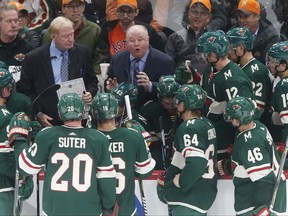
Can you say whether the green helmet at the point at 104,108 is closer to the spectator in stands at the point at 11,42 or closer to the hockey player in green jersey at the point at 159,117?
the hockey player in green jersey at the point at 159,117

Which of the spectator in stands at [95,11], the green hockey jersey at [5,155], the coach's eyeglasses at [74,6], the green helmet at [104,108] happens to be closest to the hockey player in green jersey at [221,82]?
the green helmet at [104,108]

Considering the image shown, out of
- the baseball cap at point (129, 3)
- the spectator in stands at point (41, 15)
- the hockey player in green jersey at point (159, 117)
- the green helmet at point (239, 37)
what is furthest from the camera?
the spectator in stands at point (41, 15)

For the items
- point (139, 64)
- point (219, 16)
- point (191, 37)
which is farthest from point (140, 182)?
point (219, 16)

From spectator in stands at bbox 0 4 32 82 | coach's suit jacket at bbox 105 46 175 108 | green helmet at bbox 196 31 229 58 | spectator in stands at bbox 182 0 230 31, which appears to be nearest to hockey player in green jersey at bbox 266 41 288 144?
green helmet at bbox 196 31 229 58

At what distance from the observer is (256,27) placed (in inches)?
291

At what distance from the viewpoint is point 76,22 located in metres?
7.27

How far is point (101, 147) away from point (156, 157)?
149 centimetres

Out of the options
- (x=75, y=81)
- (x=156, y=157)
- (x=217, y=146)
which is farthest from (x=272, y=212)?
(x=75, y=81)

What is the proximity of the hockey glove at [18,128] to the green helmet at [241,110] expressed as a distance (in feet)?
4.71

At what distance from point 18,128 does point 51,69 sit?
1174 mm

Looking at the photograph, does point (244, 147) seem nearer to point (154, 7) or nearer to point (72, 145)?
point (72, 145)

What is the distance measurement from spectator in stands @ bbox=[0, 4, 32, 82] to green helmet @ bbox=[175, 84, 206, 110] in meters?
1.71

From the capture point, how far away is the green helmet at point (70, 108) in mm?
5250

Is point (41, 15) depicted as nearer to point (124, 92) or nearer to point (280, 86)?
point (124, 92)
